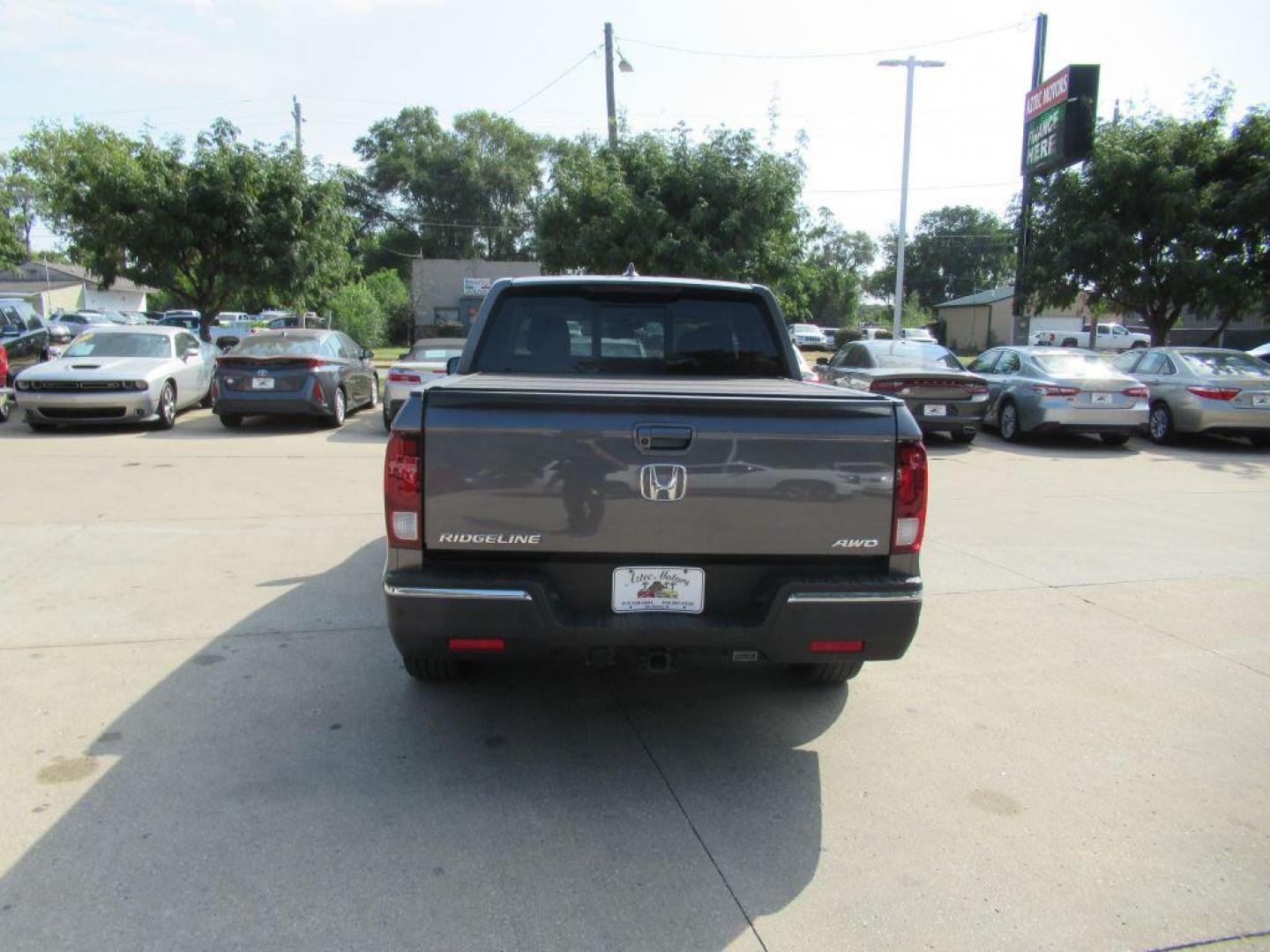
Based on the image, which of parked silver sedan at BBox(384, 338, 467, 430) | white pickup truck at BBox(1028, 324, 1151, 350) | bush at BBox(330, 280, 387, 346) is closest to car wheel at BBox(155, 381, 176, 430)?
parked silver sedan at BBox(384, 338, 467, 430)

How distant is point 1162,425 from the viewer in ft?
46.6

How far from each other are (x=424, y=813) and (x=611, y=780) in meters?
0.72

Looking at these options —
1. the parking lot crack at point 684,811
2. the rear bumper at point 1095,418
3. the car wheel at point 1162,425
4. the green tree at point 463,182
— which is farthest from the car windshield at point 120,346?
the green tree at point 463,182

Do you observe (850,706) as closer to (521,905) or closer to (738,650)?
(738,650)

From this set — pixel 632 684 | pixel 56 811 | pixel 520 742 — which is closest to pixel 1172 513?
pixel 632 684

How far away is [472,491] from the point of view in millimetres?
3184

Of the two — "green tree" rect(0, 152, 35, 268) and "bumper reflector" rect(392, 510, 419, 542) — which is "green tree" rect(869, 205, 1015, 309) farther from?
"bumper reflector" rect(392, 510, 419, 542)

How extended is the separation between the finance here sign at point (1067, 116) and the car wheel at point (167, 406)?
16416 mm

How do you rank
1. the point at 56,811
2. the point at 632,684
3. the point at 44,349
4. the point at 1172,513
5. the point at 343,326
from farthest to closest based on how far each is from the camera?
the point at 343,326 < the point at 44,349 < the point at 1172,513 < the point at 632,684 < the point at 56,811

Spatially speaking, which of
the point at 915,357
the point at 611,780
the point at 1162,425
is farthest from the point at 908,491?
the point at 1162,425

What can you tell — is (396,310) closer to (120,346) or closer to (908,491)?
(120,346)

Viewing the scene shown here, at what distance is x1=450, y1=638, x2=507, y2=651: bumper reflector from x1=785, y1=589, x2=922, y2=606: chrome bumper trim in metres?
1.05

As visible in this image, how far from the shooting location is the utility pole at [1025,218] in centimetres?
1917

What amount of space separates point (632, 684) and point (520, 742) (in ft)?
2.70
